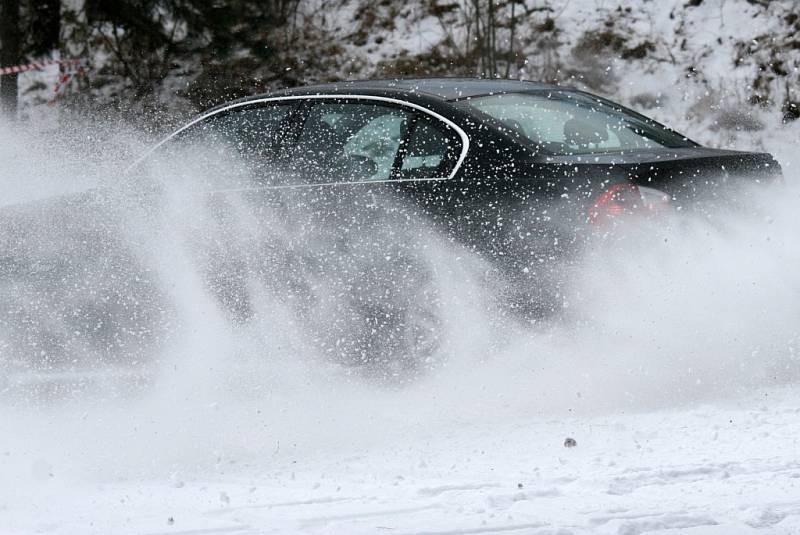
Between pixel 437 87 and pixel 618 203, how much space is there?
4.22 ft

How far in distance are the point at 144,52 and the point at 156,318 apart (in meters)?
10.7

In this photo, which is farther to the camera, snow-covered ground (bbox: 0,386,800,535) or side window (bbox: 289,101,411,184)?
side window (bbox: 289,101,411,184)

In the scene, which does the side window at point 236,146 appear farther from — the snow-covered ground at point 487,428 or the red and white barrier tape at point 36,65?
the red and white barrier tape at point 36,65

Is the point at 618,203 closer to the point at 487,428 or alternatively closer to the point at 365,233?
the point at 487,428

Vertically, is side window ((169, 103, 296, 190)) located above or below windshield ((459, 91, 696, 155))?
below

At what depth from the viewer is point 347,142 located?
5547 millimetres

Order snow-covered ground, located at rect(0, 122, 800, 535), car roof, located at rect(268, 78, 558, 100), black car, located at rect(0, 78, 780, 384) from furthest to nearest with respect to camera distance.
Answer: car roof, located at rect(268, 78, 558, 100) < black car, located at rect(0, 78, 780, 384) < snow-covered ground, located at rect(0, 122, 800, 535)

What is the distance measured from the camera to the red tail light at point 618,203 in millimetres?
4805

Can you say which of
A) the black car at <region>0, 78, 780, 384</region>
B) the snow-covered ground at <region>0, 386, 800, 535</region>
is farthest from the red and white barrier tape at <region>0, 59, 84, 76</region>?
the snow-covered ground at <region>0, 386, 800, 535</region>

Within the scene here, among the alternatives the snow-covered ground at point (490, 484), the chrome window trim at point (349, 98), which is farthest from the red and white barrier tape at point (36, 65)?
the snow-covered ground at point (490, 484)

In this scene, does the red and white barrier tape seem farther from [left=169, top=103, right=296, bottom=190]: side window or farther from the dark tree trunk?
[left=169, top=103, right=296, bottom=190]: side window

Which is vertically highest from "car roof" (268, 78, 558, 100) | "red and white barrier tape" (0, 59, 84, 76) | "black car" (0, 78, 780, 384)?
"car roof" (268, 78, 558, 100)

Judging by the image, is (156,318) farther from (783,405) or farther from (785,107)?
(785,107)

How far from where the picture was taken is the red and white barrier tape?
1591 centimetres
